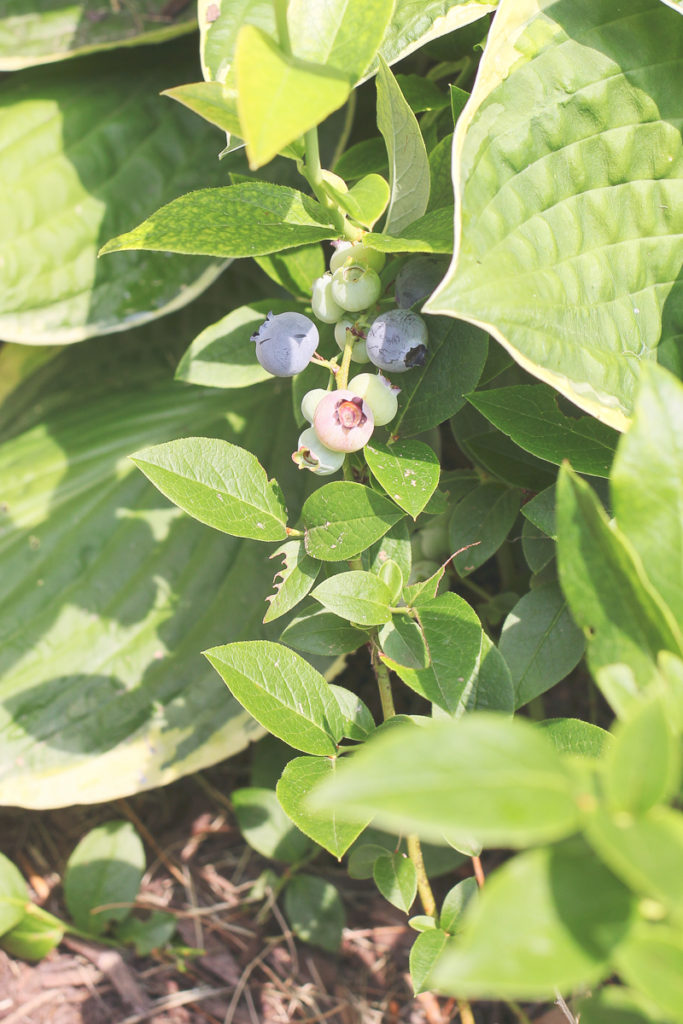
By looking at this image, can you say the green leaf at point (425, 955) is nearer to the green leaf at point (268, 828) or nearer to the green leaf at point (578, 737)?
the green leaf at point (578, 737)

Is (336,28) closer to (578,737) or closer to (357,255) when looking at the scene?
(357,255)

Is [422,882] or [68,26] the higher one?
[68,26]

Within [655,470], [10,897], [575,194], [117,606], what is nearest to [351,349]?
[575,194]

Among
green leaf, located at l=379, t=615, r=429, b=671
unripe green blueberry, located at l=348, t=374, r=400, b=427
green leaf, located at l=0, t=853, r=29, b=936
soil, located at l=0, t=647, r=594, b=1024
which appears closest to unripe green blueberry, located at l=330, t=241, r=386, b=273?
unripe green blueberry, located at l=348, t=374, r=400, b=427

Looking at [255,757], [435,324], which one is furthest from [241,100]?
[255,757]

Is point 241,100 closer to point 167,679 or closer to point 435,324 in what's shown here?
point 435,324

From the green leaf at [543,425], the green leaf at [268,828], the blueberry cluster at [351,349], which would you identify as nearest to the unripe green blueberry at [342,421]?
the blueberry cluster at [351,349]
